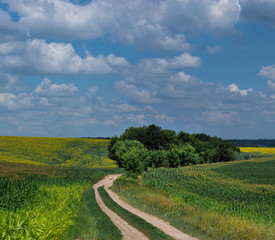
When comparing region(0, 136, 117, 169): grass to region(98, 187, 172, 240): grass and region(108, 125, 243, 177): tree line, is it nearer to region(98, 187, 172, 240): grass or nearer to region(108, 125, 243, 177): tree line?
region(108, 125, 243, 177): tree line

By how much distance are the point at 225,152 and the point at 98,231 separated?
103m

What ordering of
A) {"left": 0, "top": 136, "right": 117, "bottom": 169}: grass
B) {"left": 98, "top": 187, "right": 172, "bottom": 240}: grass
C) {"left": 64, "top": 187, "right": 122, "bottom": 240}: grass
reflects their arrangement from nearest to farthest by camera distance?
{"left": 64, "top": 187, "right": 122, "bottom": 240}: grass
{"left": 98, "top": 187, "right": 172, "bottom": 240}: grass
{"left": 0, "top": 136, "right": 117, "bottom": 169}: grass

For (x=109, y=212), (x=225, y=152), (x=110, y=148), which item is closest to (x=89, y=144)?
(x=110, y=148)

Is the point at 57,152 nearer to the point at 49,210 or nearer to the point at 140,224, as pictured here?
the point at 140,224

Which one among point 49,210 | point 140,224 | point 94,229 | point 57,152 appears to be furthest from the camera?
point 57,152

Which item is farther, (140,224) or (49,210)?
(140,224)

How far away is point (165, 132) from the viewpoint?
94688 millimetres

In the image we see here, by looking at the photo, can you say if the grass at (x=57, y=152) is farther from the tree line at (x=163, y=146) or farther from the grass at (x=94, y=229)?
the grass at (x=94, y=229)

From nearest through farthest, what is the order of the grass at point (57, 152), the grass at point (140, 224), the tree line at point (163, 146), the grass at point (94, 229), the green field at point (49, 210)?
the green field at point (49, 210), the grass at point (94, 229), the grass at point (140, 224), the tree line at point (163, 146), the grass at point (57, 152)

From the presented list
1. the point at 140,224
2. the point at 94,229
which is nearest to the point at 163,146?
the point at 140,224

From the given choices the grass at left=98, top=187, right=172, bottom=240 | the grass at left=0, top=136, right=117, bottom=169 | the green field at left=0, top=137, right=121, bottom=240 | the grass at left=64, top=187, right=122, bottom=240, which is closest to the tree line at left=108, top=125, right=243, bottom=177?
the grass at left=0, top=136, right=117, bottom=169

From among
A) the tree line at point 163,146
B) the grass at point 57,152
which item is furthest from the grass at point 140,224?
the grass at point 57,152

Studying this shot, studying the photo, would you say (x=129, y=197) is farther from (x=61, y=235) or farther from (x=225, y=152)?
(x=225, y=152)

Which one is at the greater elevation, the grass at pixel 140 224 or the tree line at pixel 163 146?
the tree line at pixel 163 146
